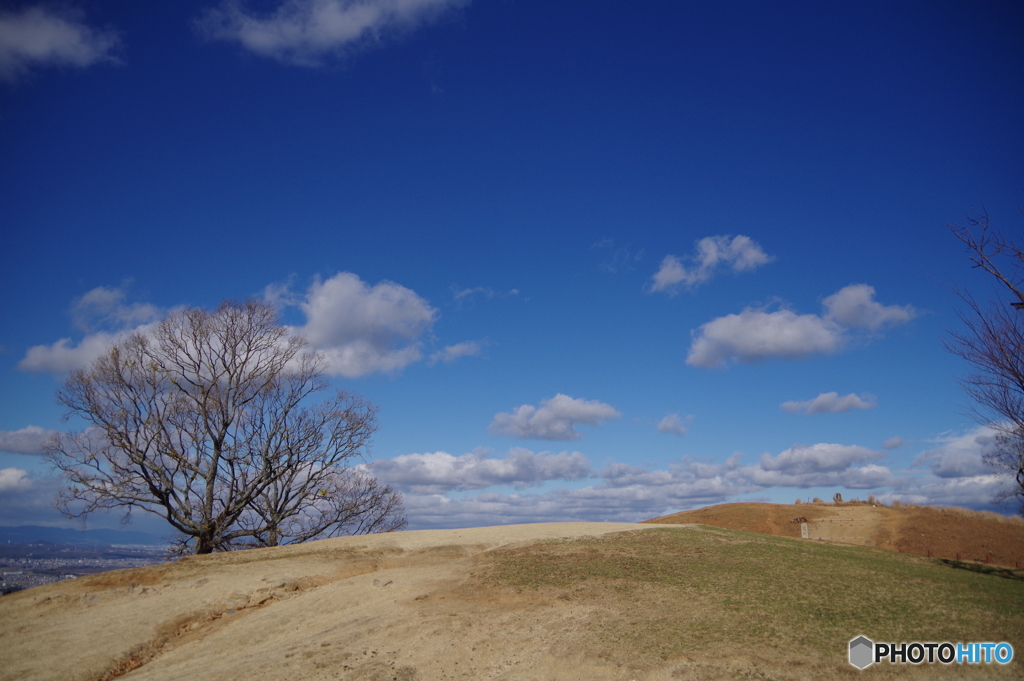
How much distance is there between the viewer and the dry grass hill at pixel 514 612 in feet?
33.8

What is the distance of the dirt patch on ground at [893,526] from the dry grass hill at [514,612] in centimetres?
856

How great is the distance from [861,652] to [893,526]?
24.2 meters

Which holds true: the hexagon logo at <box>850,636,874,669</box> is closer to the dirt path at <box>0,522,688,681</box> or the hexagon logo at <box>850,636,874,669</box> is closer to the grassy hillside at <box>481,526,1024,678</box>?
the grassy hillside at <box>481,526,1024,678</box>

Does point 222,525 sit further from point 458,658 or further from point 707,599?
point 707,599

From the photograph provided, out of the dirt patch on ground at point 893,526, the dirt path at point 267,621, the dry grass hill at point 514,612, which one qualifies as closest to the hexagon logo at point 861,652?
the dry grass hill at point 514,612

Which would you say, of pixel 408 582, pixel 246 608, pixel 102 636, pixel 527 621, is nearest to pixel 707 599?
pixel 527 621

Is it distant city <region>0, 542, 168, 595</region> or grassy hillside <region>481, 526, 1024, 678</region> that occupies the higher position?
grassy hillside <region>481, 526, 1024, 678</region>

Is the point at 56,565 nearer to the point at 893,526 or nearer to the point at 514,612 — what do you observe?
the point at 514,612

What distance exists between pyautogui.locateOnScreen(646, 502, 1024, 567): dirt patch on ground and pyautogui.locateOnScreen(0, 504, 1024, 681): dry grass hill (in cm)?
856

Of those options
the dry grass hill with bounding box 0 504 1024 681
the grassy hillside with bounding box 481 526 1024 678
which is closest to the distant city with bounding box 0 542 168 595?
the dry grass hill with bounding box 0 504 1024 681

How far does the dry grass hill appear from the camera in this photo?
10.3m

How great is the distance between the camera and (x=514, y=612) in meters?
Result: 12.9

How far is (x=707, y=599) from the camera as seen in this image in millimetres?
13188

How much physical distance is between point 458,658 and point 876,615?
8841mm
